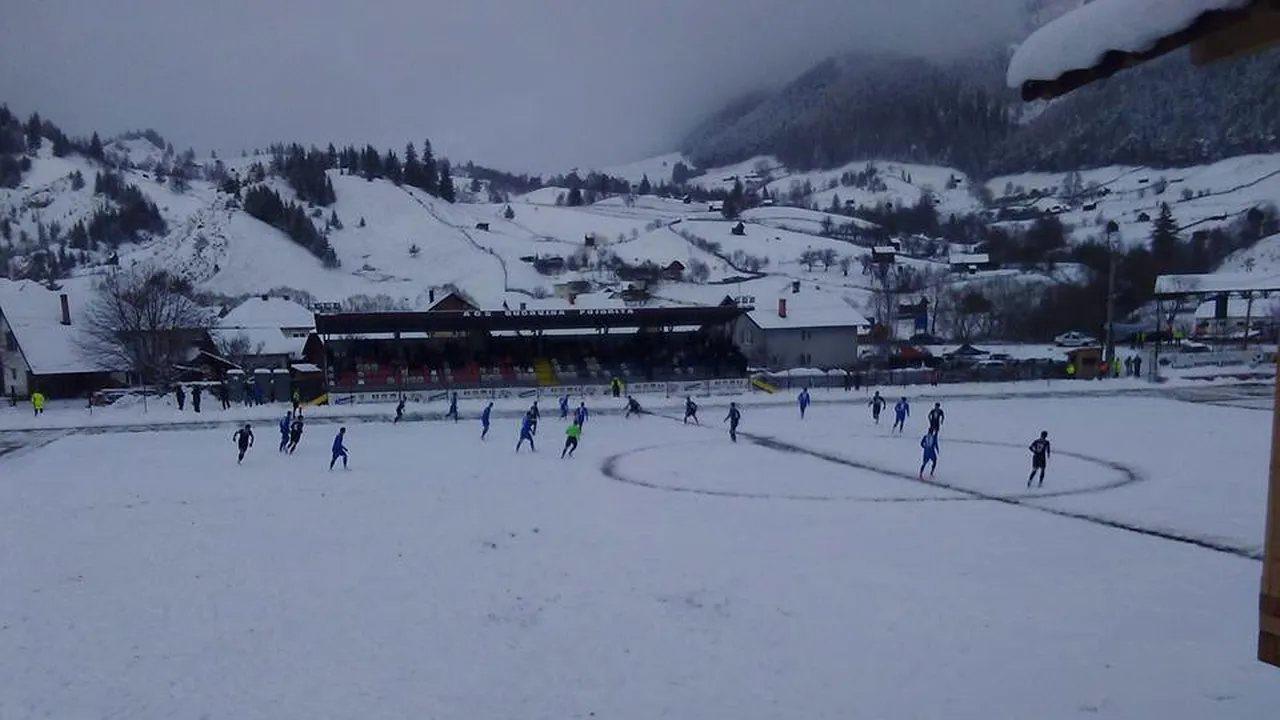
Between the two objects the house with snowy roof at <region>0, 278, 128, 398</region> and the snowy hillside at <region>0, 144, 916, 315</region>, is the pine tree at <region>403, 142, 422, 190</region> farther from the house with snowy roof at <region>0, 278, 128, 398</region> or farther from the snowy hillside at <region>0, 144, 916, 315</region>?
the house with snowy roof at <region>0, 278, 128, 398</region>

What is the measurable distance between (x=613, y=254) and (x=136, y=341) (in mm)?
100342

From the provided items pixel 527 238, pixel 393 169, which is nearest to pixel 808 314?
pixel 527 238

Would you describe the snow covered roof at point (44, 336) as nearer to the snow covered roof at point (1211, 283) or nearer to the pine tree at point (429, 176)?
the snow covered roof at point (1211, 283)

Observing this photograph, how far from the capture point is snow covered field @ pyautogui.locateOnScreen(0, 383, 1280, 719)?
8492mm

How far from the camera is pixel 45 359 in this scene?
45.0 meters

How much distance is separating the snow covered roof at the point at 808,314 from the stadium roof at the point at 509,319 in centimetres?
702

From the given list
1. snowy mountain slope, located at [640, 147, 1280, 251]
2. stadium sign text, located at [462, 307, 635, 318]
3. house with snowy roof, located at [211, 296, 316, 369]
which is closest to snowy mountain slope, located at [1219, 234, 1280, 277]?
snowy mountain slope, located at [640, 147, 1280, 251]

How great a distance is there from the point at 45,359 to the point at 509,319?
23.5 metres

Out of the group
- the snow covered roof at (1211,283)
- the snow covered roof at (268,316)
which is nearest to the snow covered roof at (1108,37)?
the snow covered roof at (268,316)

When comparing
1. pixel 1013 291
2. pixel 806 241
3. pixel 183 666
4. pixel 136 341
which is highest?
pixel 806 241

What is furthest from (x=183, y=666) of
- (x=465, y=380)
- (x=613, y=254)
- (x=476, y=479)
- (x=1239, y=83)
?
(x=1239, y=83)

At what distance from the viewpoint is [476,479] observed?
20.4 meters

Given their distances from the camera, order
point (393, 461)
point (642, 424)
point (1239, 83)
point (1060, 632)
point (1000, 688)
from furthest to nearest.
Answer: point (1239, 83) < point (642, 424) < point (393, 461) < point (1060, 632) < point (1000, 688)

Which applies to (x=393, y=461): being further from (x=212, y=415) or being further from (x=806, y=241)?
(x=806, y=241)
